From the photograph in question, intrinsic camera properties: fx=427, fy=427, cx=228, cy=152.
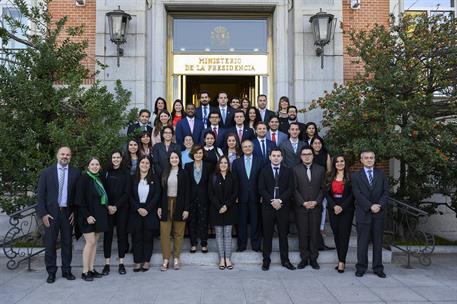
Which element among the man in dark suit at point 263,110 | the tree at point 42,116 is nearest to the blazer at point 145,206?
the tree at point 42,116

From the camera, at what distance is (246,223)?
7453 millimetres

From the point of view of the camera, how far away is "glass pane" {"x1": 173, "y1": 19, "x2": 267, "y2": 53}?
1179cm

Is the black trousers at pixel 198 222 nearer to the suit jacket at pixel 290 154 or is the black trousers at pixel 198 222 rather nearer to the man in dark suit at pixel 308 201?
the man in dark suit at pixel 308 201

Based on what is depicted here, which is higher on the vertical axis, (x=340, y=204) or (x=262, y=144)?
(x=262, y=144)

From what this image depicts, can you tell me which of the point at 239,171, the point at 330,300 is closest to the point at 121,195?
the point at 239,171

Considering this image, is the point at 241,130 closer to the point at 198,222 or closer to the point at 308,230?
the point at 198,222

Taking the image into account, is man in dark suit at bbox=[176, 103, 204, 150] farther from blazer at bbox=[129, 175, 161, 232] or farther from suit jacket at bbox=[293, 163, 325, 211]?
suit jacket at bbox=[293, 163, 325, 211]

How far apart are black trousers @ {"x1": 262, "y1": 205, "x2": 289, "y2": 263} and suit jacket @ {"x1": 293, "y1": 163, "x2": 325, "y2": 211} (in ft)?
0.99

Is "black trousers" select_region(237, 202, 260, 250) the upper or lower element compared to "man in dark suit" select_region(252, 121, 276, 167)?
lower

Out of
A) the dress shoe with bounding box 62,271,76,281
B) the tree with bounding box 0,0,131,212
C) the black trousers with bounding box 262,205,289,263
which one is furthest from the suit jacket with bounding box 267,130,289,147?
the dress shoe with bounding box 62,271,76,281

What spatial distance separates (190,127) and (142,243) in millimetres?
2548

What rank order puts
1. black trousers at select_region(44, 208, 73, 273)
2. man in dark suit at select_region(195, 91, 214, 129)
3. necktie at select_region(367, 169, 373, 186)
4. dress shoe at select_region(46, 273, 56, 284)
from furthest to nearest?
man in dark suit at select_region(195, 91, 214, 129) < necktie at select_region(367, 169, 373, 186) < black trousers at select_region(44, 208, 73, 273) < dress shoe at select_region(46, 273, 56, 284)

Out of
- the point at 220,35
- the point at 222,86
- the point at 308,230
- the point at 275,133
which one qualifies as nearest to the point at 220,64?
the point at 220,35

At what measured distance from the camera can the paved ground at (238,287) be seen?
567 centimetres
